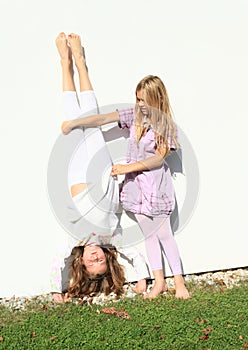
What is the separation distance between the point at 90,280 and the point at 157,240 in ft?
2.01

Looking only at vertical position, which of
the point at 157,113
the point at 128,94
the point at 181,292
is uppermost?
the point at 128,94

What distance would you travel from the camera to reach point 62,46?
4.99 metres

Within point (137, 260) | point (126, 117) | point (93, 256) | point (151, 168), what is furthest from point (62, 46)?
point (137, 260)

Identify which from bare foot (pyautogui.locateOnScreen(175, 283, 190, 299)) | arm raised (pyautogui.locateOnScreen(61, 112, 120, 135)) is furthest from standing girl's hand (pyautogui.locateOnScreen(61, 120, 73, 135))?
bare foot (pyautogui.locateOnScreen(175, 283, 190, 299))

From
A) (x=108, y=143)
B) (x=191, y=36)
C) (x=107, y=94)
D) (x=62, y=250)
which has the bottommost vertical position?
(x=62, y=250)

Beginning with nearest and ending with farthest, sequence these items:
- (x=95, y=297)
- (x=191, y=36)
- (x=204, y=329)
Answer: (x=204, y=329) < (x=95, y=297) < (x=191, y=36)

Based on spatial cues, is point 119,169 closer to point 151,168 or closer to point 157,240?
point 151,168

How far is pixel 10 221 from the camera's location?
509cm

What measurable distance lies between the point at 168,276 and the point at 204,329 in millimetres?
1170

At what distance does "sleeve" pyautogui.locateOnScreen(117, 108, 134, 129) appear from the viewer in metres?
5.10

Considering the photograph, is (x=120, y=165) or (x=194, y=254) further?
(x=194, y=254)

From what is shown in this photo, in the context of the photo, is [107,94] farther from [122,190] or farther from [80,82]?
[122,190]

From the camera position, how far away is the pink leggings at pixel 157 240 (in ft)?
16.8

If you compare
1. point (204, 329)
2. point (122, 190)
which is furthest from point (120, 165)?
point (204, 329)
